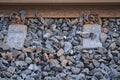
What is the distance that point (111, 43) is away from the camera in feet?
8.91

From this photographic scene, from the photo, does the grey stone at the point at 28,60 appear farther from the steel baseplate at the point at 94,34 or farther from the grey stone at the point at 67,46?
the steel baseplate at the point at 94,34

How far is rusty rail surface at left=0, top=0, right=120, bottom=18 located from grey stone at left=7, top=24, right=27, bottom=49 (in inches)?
6.7

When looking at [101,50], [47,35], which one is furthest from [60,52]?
[101,50]

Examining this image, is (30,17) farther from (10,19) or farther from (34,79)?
(34,79)

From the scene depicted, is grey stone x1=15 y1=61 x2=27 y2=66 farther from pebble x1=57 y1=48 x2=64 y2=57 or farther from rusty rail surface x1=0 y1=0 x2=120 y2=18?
rusty rail surface x1=0 y1=0 x2=120 y2=18

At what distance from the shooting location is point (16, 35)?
113 inches

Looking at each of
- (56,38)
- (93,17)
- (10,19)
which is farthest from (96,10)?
(10,19)

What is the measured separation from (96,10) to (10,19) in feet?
2.85

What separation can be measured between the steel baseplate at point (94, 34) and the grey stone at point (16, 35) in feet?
1.93

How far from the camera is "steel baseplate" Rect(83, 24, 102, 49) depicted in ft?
8.93

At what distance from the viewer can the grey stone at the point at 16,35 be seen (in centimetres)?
280

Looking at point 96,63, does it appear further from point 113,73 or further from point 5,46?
point 5,46

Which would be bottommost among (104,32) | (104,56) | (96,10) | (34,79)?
(34,79)

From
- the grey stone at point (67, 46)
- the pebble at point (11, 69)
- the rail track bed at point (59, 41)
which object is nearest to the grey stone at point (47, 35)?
the rail track bed at point (59, 41)
